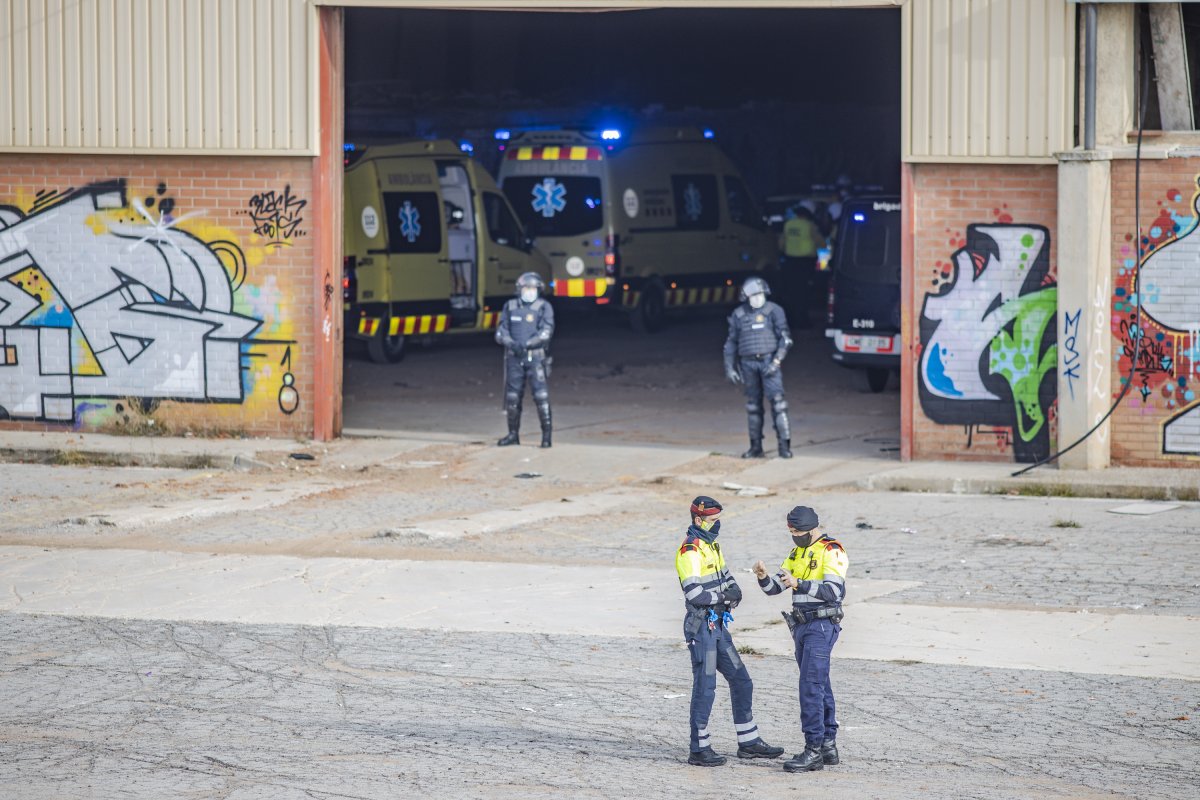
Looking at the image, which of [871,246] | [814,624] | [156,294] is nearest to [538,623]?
[814,624]

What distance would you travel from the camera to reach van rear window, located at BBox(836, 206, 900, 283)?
817 inches

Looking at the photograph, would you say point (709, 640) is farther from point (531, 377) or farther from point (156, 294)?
point (156, 294)

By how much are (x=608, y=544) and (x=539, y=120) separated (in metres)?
23.3

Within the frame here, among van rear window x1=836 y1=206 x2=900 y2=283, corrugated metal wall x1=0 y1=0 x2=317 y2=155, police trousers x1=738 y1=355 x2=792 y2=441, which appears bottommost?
police trousers x1=738 y1=355 x2=792 y2=441

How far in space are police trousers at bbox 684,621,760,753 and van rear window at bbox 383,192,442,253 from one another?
1687 centimetres

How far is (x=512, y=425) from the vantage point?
17.5 m

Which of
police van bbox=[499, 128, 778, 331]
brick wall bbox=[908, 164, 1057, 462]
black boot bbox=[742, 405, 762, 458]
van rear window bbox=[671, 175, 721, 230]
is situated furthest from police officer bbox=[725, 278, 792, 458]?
van rear window bbox=[671, 175, 721, 230]

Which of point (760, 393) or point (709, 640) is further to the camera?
point (760, 393)

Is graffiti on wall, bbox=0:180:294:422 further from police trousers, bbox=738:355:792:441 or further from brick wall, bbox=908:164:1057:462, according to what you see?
brick wall, bbox=908:164:1057:462

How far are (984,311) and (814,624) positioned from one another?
9127 millimetres

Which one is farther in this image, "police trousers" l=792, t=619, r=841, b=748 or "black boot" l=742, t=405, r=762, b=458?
"black boot" l=742, t=405, r=762, b=458

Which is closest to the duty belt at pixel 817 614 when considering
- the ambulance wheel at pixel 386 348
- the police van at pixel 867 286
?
the police van at pixel 867 286

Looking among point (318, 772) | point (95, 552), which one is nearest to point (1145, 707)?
point (318, 772)

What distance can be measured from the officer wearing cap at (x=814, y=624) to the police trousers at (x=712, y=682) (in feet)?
0.79
